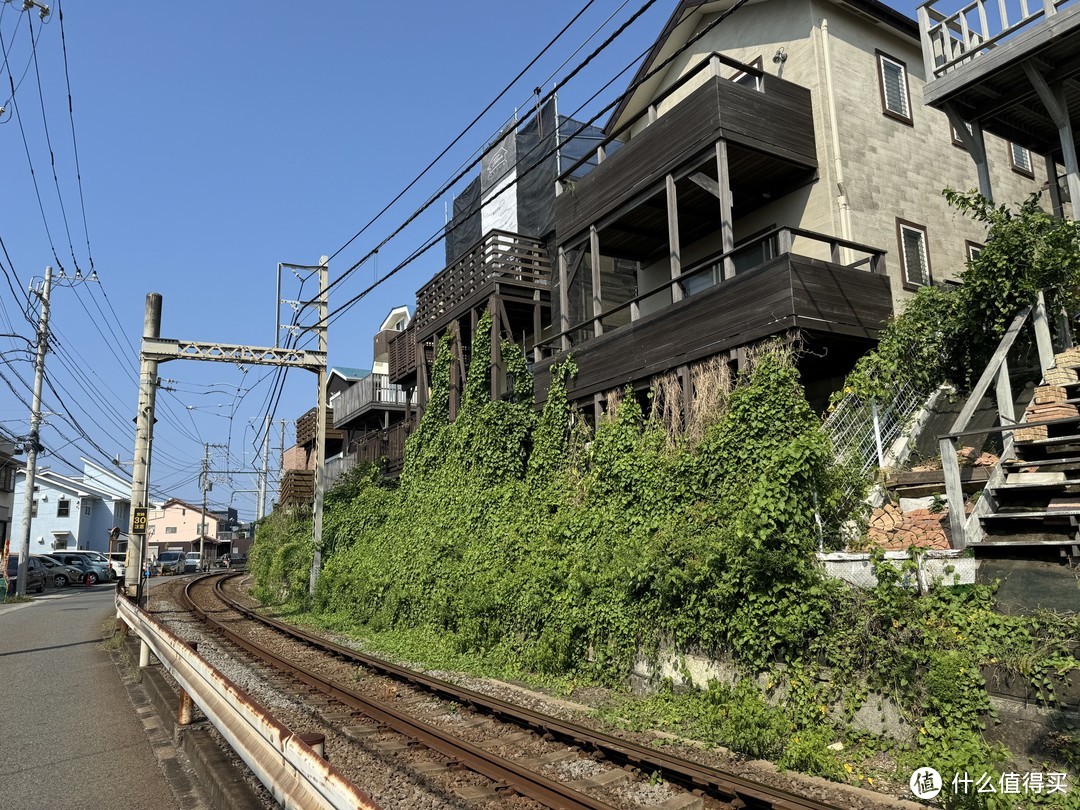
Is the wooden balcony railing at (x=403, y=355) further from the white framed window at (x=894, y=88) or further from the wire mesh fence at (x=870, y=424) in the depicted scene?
the wire mesh fence at (x=870, y=424)

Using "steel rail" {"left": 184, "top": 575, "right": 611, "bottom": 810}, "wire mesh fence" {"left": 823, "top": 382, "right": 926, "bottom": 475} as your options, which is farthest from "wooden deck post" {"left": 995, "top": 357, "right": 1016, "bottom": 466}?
"steel rail" {"left": 184, "top": 575, "right": 611, "bottom": 810}

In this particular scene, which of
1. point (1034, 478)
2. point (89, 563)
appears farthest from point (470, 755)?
point (89, 563)

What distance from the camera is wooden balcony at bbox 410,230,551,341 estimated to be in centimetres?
2073

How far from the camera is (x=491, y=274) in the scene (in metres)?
20.8

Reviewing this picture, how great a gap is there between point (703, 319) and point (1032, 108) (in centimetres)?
662

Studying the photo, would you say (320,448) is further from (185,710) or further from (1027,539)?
(1027,539)

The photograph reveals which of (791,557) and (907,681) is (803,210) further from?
(907,681)

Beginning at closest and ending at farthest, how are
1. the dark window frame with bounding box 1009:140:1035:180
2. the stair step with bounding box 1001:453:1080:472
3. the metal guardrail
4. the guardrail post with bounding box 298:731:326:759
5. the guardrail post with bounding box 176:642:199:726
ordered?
the metal guardrail < the guardrail post with bounding box 298:731:326:759 < the guardrail post with bounding box 176:642:199:726 < the stair step with bounding box 1001:453:1080:472 < the dark window frame with bounding box 1009:140:1035:180

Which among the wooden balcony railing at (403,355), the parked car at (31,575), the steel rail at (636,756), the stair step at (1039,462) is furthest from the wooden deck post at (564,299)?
the parked car at (31,575)

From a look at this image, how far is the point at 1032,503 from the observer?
24.4ft

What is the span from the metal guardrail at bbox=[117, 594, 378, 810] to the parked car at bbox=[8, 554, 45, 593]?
3142cm

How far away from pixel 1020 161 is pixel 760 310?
11.9 metres

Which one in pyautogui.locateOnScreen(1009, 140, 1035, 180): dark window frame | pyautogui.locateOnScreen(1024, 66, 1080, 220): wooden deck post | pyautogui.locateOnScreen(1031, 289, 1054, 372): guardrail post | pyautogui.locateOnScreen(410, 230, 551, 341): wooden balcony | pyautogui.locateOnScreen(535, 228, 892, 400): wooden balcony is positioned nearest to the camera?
pyautogui.locateOnScreen(1031, 289, 1054, 372): guardrail post

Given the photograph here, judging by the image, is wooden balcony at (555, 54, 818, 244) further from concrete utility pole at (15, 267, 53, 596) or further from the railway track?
concrete utility pole at (15, 267, 53, 596)
